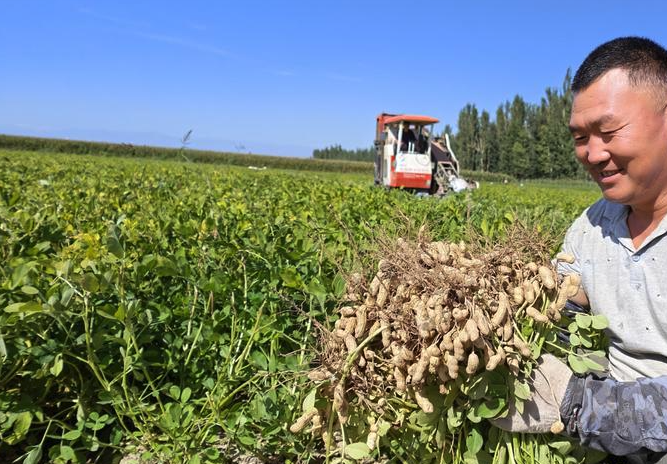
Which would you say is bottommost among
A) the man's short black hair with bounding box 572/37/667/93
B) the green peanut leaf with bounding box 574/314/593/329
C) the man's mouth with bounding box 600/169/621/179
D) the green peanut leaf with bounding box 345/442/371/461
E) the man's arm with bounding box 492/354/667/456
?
the green peanut leaf with bounding box 345/442/371/461

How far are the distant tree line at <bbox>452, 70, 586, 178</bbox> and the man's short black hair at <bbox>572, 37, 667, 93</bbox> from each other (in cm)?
5707

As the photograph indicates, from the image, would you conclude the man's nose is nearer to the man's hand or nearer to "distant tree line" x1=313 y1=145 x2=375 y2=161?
the man's hand

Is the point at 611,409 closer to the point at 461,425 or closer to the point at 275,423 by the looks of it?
the point at 461,425

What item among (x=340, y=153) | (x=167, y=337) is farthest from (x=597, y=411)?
(x=340, y=153)

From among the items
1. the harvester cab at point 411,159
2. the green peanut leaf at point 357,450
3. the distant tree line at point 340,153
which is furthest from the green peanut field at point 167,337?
the distant tree line at point 340,153

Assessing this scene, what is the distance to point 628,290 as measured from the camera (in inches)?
65.0

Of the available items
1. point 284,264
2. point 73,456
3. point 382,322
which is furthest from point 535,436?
point 73,456

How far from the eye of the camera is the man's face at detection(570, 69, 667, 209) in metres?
1.51

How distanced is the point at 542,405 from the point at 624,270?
1.89 ft

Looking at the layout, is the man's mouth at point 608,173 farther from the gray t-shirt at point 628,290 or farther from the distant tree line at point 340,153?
the distant tree line at point 340,153

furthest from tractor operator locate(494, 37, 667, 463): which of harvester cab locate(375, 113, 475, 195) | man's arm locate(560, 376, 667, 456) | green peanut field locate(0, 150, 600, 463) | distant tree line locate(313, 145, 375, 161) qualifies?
distant tree line locate(313, 145, 375, 161)

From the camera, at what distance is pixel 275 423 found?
1.86m

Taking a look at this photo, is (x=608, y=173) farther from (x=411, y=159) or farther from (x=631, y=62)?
(x=411, y=159)

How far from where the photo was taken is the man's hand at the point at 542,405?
56.9 inches
